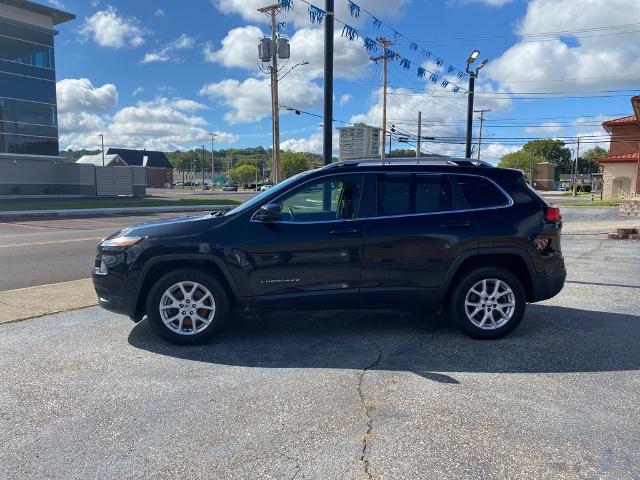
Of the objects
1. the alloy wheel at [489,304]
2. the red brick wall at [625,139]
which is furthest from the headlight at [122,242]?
the red brick wall at [625,139]

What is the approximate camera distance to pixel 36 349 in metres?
4.95

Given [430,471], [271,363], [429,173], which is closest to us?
[430,471]

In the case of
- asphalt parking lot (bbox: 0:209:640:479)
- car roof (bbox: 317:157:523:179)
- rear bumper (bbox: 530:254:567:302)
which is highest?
car roof (bbox: 317:157:523:179)

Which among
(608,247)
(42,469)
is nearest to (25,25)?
(608,247)

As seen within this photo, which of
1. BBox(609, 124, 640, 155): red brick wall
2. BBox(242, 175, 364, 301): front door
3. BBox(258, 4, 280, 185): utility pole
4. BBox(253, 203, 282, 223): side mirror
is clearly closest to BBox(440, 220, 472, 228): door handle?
BBox(242, 175, 364, 301): front door

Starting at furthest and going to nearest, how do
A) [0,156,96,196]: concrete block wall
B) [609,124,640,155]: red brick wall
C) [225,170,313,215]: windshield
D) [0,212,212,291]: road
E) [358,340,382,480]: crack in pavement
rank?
[609,124,640,155]: red brick wall
[0,156,96,196]: concrete block wall
[0,212,212,291]: road
[225,170,313,215]: windshield
[358,340,382,480]: crack in pavement

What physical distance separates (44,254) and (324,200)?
903cm

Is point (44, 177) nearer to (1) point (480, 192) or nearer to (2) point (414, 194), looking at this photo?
(2) point (414, 194)

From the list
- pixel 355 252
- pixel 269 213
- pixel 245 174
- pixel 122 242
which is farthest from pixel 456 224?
pixel 245 174

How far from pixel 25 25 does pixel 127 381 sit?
42732mm

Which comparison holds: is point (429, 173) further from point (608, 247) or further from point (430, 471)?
point (608, 247)

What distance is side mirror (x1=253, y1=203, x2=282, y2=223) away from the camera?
4.84 metres

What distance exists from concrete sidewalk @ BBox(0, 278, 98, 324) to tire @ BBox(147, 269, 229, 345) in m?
2.14

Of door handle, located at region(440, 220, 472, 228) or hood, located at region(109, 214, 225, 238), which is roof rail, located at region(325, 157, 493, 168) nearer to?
door handle, located at region(440, 220, 472, 228)
